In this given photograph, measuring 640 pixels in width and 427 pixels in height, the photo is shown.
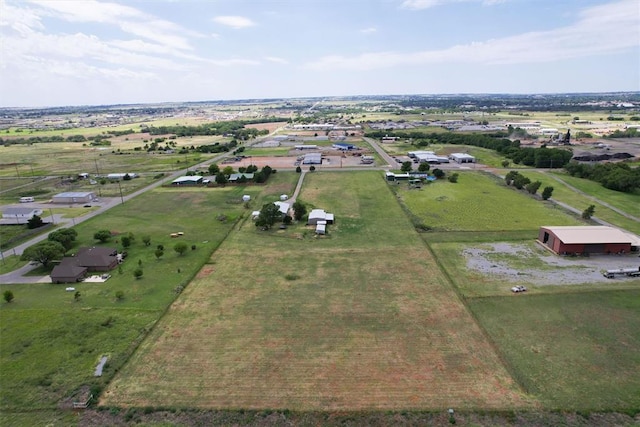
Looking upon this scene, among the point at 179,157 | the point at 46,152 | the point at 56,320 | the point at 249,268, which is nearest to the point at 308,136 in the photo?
the point at 179,157

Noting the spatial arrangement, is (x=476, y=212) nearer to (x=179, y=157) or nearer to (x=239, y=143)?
(x=179, y=157)

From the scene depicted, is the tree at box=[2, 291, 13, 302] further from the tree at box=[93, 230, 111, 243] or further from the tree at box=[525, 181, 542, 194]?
the tree at box=[525, 181, 542, 194]

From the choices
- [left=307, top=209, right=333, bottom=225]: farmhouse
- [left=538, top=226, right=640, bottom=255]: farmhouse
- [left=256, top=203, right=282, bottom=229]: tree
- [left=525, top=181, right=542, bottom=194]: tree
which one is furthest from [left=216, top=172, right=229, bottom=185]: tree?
[left=525, top=181, right=542, bottom=194]: tree

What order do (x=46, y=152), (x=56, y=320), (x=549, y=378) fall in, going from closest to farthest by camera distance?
(x=549, y=378), (x=56, y=320), (x=46, y=152)

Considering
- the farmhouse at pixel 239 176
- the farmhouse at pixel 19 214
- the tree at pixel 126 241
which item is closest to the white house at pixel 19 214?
the farmhouse at pixel 19 214

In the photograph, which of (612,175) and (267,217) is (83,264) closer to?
(267,217)

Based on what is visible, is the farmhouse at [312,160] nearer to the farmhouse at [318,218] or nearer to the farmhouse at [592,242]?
the farmhouse at [318,218]

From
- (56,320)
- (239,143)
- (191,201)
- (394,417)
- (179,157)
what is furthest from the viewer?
(239,143)
